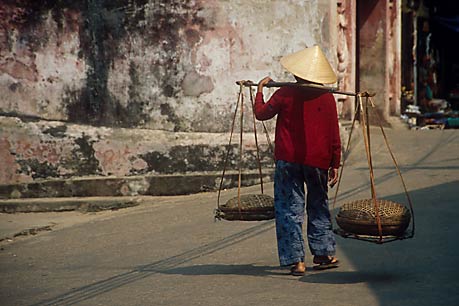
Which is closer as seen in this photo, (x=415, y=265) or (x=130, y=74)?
(x=415, y=265)

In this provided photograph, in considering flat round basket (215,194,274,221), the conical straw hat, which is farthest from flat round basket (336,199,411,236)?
the conical straw hat

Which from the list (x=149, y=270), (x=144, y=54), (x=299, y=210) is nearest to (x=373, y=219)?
(x=299, y=210)

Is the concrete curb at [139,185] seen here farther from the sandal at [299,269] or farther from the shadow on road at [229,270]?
the sandal at [299,269]

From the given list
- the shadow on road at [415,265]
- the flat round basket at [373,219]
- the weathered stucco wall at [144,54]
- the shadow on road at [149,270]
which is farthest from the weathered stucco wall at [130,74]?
the flat round basket at [373,219]

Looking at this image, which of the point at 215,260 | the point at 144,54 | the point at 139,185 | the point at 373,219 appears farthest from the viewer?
the point at 144,54

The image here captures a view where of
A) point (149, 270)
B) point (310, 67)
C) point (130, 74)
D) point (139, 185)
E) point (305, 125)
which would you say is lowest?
point (149, 270)

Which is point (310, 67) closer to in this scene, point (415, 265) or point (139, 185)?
point (415, 265)

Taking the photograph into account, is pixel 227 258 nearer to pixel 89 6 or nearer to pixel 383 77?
pixel 89 6

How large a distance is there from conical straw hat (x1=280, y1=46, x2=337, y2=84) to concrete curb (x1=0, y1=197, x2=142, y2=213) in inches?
188

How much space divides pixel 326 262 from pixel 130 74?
5.46m

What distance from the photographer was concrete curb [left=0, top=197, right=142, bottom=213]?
1103cm

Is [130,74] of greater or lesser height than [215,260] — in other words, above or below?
above

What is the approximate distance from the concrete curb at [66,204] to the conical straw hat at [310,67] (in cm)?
477

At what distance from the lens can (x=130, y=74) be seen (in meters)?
11.6
